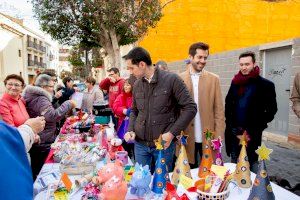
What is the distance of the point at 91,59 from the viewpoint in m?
30.9

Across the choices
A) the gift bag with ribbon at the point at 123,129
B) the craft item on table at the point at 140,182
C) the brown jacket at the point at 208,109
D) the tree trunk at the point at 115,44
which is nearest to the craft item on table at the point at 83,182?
the craft item on table at the point at 140,182

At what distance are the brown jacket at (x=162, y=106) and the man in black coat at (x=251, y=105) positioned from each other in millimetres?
786

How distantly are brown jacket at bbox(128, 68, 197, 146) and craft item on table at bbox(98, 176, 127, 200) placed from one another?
87 centimetres

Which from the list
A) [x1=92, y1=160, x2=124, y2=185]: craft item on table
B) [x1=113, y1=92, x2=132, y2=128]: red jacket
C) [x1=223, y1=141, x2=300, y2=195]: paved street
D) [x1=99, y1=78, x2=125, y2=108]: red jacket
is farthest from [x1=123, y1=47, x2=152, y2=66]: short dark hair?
[x1=99, y1=78, x2=125, y2=108]: red jacket

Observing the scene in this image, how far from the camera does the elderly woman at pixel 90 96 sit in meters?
6.67

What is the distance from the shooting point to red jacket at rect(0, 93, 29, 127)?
2.85m

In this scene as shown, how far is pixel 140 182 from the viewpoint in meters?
1.72

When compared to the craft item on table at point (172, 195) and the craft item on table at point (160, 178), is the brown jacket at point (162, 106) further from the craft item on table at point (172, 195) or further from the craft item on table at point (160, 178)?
the craft item on table at point (172, 195)

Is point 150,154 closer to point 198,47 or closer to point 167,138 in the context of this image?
point 167,138

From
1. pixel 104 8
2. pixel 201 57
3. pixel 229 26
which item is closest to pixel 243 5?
pixel 229 26

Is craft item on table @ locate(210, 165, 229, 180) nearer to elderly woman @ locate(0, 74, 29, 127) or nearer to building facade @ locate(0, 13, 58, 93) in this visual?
elderly woman @ locate(0, 74, 29, 127)

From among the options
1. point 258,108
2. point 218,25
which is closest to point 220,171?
point 258,108

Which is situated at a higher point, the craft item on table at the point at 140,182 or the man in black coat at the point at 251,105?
the man in black coat at the point at 251,105

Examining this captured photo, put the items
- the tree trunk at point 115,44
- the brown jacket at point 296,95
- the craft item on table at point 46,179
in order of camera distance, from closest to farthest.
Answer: the craft item on table at point 46,179 → the brown jacket at point 296,95 → the tree trunk at point 115,44
